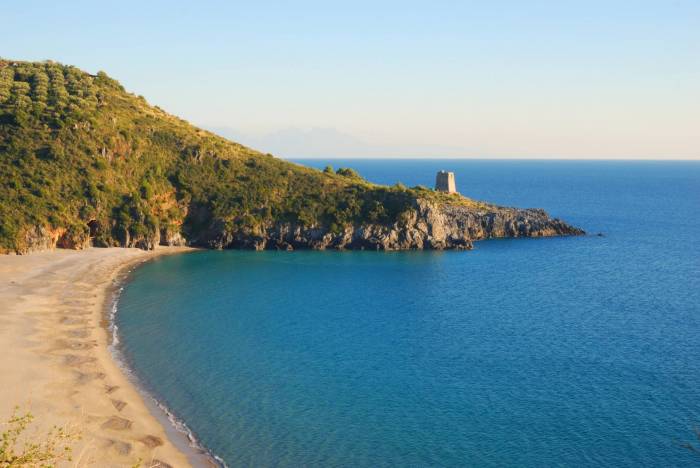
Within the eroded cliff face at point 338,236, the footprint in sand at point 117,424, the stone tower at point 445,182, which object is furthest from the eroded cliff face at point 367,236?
the footprint in sand at point 117,424

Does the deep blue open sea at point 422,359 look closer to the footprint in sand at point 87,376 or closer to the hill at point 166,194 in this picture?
the footprint in sand at point 87,376

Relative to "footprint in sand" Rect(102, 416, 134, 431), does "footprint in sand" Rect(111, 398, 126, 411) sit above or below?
above

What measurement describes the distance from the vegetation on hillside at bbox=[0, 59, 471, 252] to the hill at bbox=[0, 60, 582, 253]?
0.65 ft

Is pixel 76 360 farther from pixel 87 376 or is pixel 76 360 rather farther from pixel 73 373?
pixel 87 376

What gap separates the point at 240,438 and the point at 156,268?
55749 mm

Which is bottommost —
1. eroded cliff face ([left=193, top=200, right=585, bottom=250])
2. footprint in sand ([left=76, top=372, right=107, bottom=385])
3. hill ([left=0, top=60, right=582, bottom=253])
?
footprint in sand ([left=76, top=372, right=107, bottom=385])

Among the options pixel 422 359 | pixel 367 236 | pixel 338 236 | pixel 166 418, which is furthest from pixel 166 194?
pixel 166 418

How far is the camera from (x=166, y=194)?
359 feet

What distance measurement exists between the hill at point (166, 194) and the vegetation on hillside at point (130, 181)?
0.65 ft

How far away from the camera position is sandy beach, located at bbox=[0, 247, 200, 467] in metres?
35.3

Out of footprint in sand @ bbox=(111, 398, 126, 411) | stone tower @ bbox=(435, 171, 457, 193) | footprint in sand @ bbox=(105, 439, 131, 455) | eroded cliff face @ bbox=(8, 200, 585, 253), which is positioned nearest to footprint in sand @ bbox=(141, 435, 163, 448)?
footprint in sand @ bbox=(105, 439, 131, 455)

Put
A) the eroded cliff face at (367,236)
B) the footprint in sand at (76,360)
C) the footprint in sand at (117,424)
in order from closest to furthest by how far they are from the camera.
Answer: the footprint in sand at (117,424)
the footprint in sand at (76,360)
the eroded cliff face at (367,236)

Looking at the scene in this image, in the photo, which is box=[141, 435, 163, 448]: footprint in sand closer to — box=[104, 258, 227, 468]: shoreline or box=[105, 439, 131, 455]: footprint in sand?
box=[104, 258, 227, 468]: shoreline

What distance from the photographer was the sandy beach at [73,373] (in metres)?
35.3
